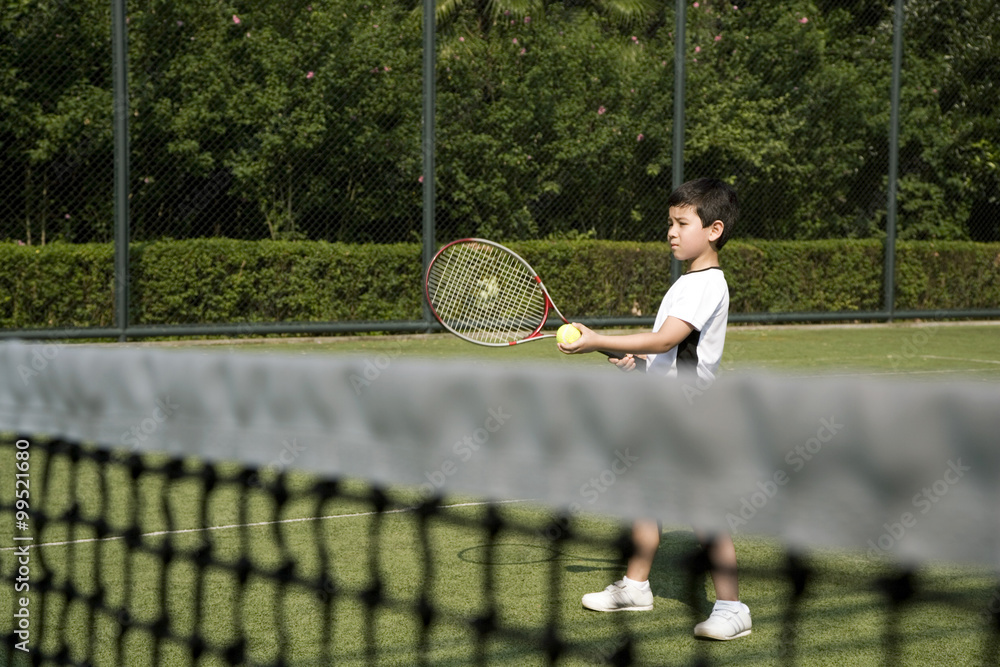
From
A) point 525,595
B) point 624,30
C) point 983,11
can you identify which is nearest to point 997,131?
point 983,11

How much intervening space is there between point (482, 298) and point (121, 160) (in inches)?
247

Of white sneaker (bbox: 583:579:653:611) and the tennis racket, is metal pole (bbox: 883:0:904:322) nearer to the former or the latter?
the tennis racket

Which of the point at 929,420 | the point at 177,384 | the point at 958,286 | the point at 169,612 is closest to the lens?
the point at 929,420

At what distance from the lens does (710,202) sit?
3.61 meters

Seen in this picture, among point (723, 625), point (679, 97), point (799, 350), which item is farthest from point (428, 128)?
point (723, 625)

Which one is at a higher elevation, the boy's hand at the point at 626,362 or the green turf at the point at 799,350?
the boy's hand at the point at 626,362

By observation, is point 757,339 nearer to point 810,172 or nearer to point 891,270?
point 891,270

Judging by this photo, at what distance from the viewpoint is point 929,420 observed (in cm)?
114

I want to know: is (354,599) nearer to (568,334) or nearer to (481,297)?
(568,334)

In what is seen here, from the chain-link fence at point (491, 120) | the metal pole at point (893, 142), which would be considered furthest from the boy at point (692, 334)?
the metal pole at point (893, 142)

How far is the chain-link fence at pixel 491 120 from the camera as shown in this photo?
1117 cm

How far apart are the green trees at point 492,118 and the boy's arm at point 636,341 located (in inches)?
345

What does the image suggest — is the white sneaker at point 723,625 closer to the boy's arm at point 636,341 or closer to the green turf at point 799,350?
the boy's arm at point 636,341

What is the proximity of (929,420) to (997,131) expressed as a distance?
695 inches
